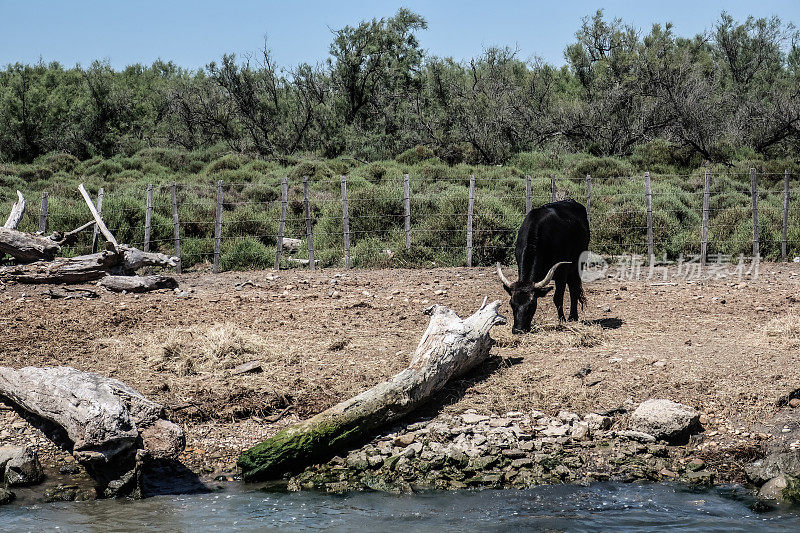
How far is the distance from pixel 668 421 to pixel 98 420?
4.51 m

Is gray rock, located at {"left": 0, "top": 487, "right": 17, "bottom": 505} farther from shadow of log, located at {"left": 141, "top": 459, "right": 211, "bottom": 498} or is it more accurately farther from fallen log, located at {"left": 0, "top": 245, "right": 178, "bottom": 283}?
fallen log, located at {"left": 0, "top": 245, "right": 178, "bottom": 283}

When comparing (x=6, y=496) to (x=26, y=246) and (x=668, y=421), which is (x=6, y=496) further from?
(x=26, y=246)

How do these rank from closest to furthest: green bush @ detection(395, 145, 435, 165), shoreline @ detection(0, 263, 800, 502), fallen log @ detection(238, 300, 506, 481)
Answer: fallen log @ detection(238, 300, 506, 481)
shoreline @ detection(0, 263, 800, 502)
green bush @ detection(395, 145, 435, 165)

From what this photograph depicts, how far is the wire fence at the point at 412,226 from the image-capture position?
53.4 ft

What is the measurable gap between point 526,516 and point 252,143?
28.4 metres

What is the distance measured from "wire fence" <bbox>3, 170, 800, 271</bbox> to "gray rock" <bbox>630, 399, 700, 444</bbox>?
9.39m

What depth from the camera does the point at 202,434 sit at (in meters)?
6.90

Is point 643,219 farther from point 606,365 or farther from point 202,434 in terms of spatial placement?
point 202,434

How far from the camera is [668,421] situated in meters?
6.53

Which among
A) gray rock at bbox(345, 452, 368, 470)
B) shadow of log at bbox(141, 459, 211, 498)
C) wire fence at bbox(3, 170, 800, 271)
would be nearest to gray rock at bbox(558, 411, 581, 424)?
gray rock at bbox(345, 452, 368, 470)

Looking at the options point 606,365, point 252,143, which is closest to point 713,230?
point 606,365

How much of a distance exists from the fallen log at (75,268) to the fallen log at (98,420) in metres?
6.73

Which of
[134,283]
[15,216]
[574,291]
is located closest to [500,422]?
[574,291]

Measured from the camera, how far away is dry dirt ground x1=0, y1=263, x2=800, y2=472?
7273mm
